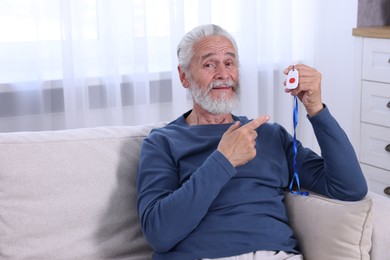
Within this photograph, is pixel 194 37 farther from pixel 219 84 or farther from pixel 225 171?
pixel 225 171

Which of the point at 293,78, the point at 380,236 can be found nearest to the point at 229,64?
the point at 293,78

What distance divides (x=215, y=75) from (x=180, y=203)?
1.48 ft

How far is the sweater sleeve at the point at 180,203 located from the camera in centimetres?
152

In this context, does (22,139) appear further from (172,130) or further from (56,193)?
(172,130)

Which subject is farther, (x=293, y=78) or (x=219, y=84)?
(x=219, y=84)

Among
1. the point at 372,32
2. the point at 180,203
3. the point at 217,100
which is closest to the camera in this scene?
the point at 180,203

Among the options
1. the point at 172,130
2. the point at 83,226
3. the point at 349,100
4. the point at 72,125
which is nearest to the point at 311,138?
the point at 349,100

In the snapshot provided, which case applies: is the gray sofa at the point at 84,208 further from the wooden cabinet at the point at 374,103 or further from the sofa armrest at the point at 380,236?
the wooden cabinet at the point at 374,103

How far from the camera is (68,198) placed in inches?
65.6

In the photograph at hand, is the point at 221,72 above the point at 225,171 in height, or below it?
above

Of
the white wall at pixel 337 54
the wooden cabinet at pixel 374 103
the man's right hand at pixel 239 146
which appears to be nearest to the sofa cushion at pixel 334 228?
the man's right hand at pixel 239 146

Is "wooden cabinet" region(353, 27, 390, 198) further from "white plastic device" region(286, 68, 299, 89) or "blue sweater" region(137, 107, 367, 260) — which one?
"white plastic device" region(286, 68, 299, 89)

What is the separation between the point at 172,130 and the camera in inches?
70.4

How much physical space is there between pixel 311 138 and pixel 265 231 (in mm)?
1890
